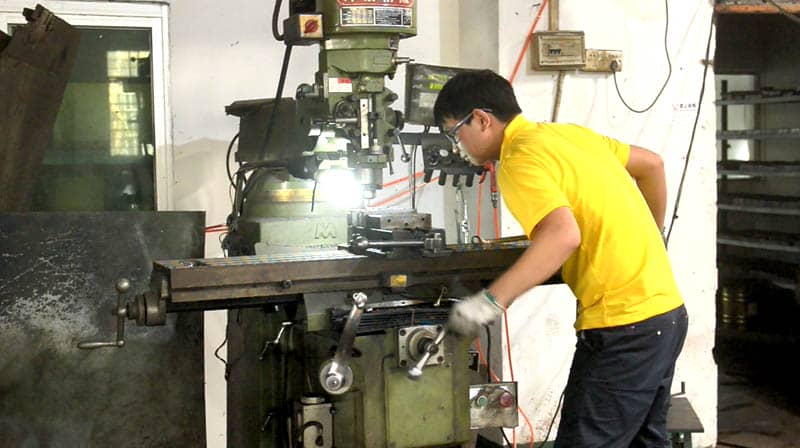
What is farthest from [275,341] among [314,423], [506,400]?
[506,400]

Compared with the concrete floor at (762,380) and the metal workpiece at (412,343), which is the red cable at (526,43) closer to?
the metal workpiece at (412,343)

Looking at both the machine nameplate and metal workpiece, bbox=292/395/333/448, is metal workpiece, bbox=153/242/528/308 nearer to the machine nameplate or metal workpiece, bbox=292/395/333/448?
metal workpiece, bbox=292/395/333/448

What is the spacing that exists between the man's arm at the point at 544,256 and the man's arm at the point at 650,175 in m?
0.49

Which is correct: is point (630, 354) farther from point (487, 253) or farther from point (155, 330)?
point (155, 330)

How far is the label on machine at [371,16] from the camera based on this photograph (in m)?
1.98

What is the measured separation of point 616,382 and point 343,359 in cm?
53

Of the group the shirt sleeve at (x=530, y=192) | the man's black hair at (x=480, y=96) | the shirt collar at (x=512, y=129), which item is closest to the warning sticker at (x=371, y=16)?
the man's black hair at (x=480, y=96)

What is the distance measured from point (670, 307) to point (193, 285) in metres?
0.93

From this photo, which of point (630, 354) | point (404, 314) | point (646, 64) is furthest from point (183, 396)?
point (646, 64)

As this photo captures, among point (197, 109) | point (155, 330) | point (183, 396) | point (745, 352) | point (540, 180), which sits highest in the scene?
point (197, 109)

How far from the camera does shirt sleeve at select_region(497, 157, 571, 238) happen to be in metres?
1.63

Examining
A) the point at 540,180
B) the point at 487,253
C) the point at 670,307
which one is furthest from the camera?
the point at 487,253

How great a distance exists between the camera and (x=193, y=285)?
1.71 m

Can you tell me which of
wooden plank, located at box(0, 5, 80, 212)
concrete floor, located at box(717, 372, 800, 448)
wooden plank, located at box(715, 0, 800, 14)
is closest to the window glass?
wooden plank, located at box(0, 5, 80, 212)
